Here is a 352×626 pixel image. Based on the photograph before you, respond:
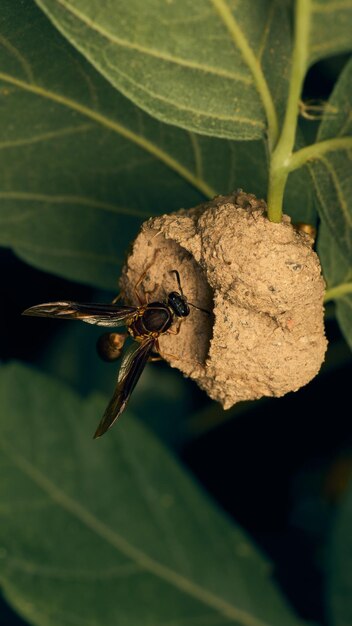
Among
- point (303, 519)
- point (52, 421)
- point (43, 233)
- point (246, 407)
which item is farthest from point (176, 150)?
point (303, 519)

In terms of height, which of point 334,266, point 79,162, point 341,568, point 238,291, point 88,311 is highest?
point 79,162

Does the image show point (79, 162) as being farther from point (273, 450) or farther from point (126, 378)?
point (273, 450)

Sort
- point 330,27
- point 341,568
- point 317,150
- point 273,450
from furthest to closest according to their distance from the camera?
point 273,450 → point 341,568 → point 317,150 → point 330,27

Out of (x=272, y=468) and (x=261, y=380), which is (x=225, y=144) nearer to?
(x=261, y=380)

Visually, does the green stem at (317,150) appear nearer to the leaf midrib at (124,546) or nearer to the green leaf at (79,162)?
the green leaf at (79,162)

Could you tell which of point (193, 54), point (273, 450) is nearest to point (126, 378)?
point (193, 54)

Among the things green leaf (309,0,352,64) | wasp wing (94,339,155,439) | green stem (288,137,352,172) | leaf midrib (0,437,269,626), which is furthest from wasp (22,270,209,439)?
leaf midrib (0,437,269,626)

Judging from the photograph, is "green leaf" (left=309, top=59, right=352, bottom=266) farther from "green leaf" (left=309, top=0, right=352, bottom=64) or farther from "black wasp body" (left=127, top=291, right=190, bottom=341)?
"black wasp body" (left=127, top=291, right=190, bottom=341)

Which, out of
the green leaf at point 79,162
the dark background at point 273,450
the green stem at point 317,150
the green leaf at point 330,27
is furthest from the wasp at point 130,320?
the dark background at point 273,450
